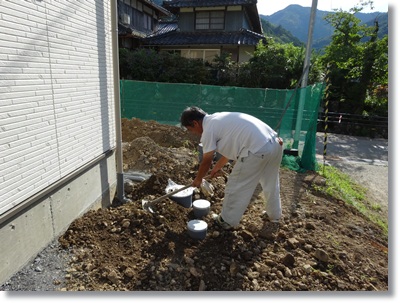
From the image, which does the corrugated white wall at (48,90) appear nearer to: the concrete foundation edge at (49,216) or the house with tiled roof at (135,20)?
the concrete foundation edge at (49,216)

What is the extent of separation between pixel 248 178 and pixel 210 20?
15.7 metres

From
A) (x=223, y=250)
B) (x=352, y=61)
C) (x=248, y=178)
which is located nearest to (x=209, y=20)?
(x=352, y=61)

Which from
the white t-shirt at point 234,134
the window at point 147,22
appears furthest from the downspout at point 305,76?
the window at point 147,22

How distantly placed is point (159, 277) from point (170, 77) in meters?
11.6

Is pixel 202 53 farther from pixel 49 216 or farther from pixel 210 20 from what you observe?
A: pixel 49 216

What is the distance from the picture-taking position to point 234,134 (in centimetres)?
308

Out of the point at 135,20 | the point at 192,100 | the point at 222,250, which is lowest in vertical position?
the point at 222,250

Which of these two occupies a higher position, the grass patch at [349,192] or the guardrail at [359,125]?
the guardrail at [359,125]

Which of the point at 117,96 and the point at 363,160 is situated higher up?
the point at 117,96

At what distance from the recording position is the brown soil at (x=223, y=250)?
2635mm

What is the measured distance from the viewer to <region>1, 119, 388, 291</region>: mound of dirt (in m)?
2.63

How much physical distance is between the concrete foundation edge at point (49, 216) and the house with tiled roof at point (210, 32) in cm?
1315

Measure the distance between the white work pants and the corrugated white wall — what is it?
1.90 m

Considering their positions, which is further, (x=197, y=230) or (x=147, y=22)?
(x=147, y=22)
